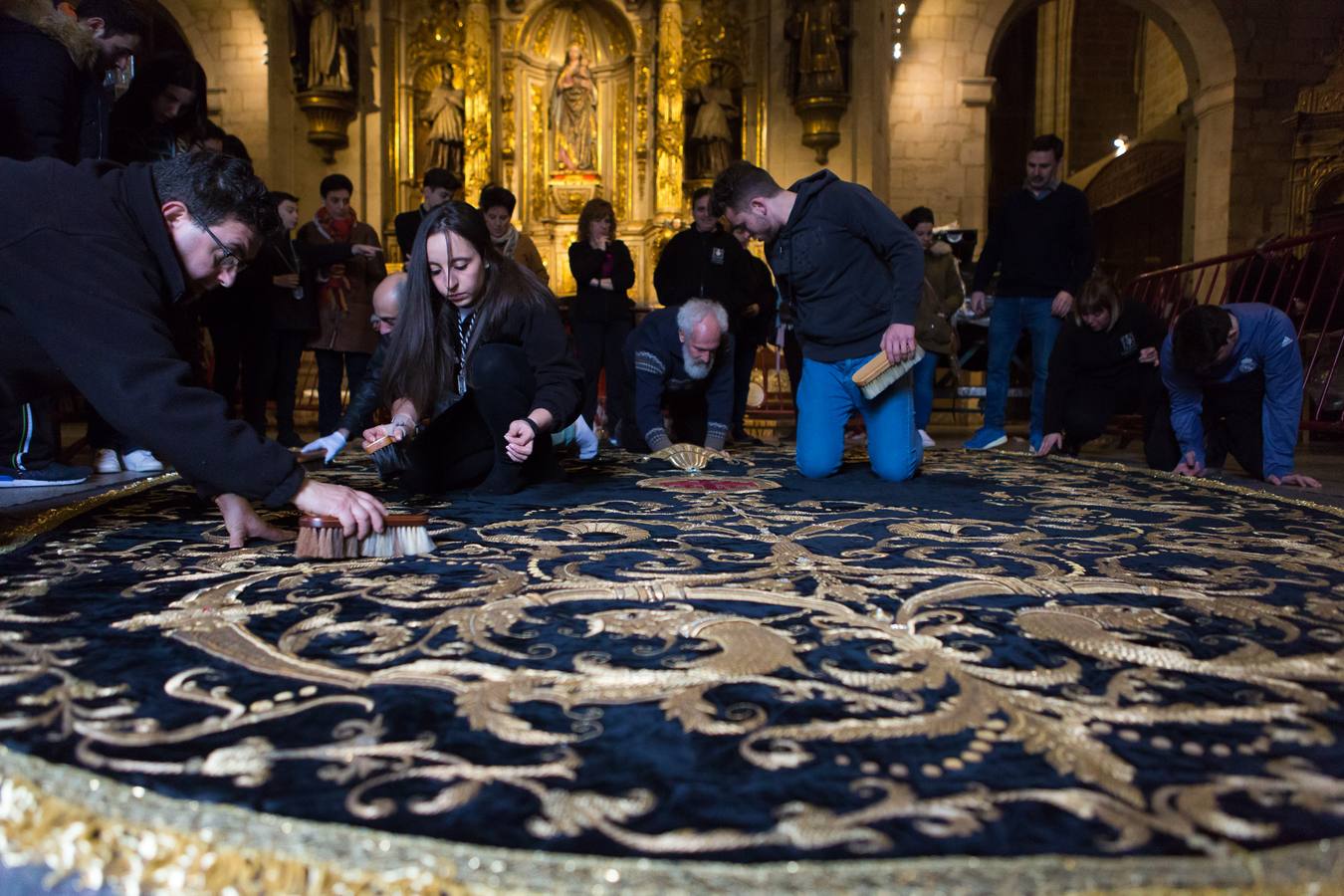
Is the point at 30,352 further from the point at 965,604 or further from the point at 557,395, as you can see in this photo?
the point at 965,604

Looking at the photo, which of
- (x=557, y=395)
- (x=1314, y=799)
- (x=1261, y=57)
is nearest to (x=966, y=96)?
(x=1261, y=57)

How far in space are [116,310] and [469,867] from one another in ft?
5.06

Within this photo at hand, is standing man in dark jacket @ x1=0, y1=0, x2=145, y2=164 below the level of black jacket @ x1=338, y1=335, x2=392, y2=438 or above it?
above

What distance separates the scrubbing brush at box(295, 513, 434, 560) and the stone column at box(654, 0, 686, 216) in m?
9.19

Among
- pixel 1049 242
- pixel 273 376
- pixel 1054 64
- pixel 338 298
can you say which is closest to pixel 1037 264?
pixel 1049 242

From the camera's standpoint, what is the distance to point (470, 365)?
3377mm

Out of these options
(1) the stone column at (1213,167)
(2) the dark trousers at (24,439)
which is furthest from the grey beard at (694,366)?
(1) the stone column at (1213,167)

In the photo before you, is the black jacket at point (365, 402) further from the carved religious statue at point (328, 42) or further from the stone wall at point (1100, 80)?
the stone wall at point (1100, 80)

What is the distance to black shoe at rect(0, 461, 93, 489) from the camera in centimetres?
378

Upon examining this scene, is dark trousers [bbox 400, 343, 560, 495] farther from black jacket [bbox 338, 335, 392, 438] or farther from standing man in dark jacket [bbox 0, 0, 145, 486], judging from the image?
standing man in dark jacket [bbox 0, 0, 145, 486]

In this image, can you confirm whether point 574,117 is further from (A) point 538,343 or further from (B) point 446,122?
(A) point 538,343

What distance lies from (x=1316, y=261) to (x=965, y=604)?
589 centimetres

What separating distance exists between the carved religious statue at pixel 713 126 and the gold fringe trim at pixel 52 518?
8.38 meters

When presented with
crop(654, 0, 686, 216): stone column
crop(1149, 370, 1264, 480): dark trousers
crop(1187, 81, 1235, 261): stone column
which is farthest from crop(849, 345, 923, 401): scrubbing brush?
crop(1187, 81, 1235, 261): stone column
